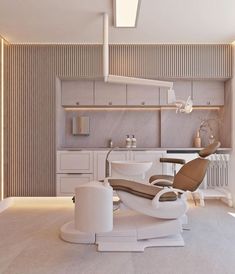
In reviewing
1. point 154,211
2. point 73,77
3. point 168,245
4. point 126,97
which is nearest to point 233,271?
point 168,245

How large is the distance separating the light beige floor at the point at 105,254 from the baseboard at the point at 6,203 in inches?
26.7

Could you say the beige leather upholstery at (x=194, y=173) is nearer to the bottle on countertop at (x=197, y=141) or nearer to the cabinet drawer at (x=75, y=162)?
the cabinet drawer at (x=75, y=162)

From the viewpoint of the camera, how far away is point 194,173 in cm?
361

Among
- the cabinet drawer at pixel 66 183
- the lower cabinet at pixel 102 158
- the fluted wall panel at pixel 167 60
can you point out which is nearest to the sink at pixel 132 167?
the lower cabinet at pixel 102 158

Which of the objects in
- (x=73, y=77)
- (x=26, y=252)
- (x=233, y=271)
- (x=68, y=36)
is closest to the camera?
(x=233, y=271)

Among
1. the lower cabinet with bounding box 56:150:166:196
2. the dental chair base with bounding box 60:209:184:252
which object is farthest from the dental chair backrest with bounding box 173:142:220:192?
the lower cabinet with bounding box 56:150:166:196

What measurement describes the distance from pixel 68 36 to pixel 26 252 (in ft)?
11.0

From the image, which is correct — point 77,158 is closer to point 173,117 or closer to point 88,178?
point 88,178

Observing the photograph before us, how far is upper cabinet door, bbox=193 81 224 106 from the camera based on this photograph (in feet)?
17.7

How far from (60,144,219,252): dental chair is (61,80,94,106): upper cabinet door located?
7.84 ft

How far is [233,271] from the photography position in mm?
2459

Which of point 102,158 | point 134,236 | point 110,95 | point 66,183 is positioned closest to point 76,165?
point 66,183

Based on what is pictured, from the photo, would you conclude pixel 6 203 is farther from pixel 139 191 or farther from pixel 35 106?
pixel 139 191

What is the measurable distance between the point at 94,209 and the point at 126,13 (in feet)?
8.43
